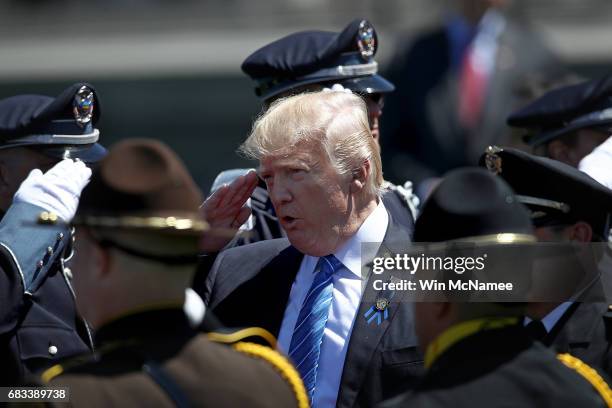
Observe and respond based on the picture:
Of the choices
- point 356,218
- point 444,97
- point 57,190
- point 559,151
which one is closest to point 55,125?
point 57,190

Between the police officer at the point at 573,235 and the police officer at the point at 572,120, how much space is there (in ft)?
4.05

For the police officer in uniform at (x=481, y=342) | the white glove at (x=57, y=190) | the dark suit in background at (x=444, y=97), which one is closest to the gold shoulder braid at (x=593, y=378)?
the police officer in uniform at (x=481, y=342)

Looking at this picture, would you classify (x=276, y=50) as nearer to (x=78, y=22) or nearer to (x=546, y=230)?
(x=546, y=230)

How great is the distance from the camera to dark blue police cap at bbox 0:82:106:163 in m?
4.68

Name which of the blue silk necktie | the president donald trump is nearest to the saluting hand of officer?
the president donald trump

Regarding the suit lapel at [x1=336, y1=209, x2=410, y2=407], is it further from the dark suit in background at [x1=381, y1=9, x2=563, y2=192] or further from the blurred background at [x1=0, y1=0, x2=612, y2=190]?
the blurred background at [x1=0, y1=0, x2=612, y2=190]

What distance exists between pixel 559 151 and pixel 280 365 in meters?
2.50

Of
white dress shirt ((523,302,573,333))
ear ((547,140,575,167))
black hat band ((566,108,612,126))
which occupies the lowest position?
ear ((547,140,575,167))

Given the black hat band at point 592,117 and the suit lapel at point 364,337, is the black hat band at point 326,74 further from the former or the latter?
the suit lapel at point 364,337

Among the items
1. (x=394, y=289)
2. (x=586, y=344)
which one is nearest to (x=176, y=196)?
(x=394, y=289)

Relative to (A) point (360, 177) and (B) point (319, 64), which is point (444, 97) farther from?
(A) point (360, 177)

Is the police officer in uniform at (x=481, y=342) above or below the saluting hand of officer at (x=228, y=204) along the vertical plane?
above

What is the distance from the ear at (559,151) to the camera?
5.41 metres

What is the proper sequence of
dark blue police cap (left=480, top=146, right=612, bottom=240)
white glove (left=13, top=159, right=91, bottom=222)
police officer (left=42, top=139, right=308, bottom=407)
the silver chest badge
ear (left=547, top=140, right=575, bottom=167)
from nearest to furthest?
1. police officer (left=42, top=139, right=308, bottom=407)
2. dark blue police cap (left=480, top=146, right=612, bottom=240)
3. white glove (left=13, top=159, right=91, bottom=222)
4. the silver chest badge
5. ear (left=547, top=140, right=575, bottom=167)
